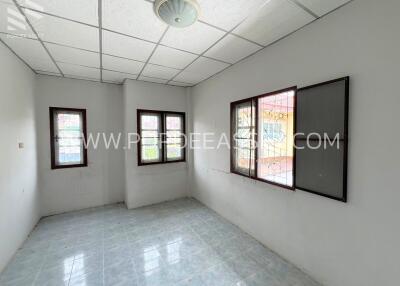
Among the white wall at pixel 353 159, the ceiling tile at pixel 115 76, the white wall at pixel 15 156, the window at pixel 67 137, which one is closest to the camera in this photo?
the white wall at pixel 353 159

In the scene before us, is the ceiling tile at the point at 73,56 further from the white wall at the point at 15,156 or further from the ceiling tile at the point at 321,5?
the ceiling tile at the point at 321,5

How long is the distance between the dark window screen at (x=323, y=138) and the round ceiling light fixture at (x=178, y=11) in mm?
1416

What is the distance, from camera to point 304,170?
204cm

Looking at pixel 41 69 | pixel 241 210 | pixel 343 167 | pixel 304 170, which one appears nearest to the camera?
pixel 343 167

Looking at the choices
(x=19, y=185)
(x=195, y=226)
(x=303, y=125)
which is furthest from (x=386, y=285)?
(x=19, y=185)

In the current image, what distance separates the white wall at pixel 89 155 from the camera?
11.6 feet

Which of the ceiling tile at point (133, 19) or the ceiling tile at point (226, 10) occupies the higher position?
the ceiling tile at point (226, 10)

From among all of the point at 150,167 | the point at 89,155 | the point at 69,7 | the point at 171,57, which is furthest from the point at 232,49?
the point at 89,155

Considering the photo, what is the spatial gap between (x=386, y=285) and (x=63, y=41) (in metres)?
4.15

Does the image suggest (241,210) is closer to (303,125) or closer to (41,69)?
(303,125)

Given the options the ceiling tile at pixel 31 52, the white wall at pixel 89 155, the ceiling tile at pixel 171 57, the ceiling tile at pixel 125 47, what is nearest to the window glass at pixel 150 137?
the white wall at pixel 89 155

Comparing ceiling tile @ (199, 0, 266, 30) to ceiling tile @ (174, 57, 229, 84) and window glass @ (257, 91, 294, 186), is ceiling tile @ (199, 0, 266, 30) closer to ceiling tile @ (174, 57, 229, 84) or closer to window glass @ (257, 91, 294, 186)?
ceiling tile @ (174, 57, 229, 84)

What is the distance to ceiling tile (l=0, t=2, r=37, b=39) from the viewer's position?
1.68 meters

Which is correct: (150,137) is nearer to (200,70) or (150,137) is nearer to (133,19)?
(200,70)
